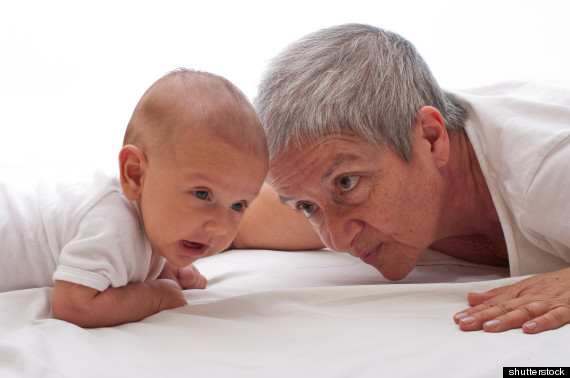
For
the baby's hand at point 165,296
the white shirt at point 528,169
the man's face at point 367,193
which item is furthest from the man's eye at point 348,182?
the baby's hand at point 165,296

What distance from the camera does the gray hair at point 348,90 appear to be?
58.8 inches

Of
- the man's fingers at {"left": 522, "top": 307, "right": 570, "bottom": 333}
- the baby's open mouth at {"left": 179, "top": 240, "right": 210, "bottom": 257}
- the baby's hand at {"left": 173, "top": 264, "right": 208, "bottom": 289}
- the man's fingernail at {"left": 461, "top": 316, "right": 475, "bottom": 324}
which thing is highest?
the baby's open mouth at {"left": 179, "top": 240, "right": 210, "bottom": 257}

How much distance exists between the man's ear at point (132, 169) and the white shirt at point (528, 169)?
846 mm

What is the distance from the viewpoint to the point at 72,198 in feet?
4.66

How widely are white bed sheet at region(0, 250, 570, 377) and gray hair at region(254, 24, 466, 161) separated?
37cm

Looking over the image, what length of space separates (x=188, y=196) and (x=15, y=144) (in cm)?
169

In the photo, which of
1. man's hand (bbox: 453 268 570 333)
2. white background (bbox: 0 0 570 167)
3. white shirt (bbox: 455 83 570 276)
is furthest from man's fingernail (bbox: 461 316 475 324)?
white background (bbox: 0 0 570 167)

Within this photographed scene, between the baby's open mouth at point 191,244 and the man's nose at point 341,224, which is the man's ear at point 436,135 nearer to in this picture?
the man's nose at point 341,224

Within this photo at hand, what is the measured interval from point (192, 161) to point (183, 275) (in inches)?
17.7

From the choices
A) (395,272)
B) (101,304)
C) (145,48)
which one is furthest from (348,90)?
(145,48)

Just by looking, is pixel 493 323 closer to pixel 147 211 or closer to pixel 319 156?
pixel 319 156

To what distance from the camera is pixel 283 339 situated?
1152mm

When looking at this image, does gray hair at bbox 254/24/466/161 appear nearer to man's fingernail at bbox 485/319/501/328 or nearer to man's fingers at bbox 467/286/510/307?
man's fingers at bbox 467/286/510/307

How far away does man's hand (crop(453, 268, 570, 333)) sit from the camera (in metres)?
1.09
